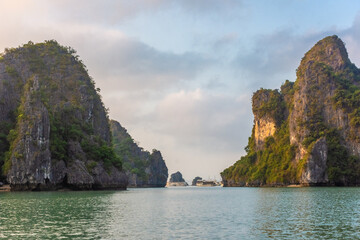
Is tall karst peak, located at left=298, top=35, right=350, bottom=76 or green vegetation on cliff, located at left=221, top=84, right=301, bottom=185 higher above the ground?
tall karst peak, located at left=298, top=35, right=350, bottom=76

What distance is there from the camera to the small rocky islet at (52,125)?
8312cm

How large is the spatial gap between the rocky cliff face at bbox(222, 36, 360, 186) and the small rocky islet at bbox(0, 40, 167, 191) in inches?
2508

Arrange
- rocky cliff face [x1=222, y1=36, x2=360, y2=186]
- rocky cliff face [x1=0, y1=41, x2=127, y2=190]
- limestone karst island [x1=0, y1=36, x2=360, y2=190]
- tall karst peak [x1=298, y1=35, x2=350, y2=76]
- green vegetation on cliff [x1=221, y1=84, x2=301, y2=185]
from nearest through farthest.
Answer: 1. rocky cliff face [x1=0, y1=41, x2=127, y2=190]
2. limestone karst island [x1=0, y1=36, x2=360, y2=190]
3. rocky cliff face [x1=222, y1=36, x2=360, y2=186]
4. green vegetation on cliff [x1=221, y1=84, x2=301, y2=185]
5. tall karst peak [x1=298, y1=35, x2=350, y2=76]

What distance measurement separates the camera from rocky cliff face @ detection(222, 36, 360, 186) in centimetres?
12038

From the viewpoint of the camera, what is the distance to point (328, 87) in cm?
13512

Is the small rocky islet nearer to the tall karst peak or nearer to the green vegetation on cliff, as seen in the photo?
the green vegetation on cliff

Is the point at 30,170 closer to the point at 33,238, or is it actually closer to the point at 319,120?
the point at 33,238

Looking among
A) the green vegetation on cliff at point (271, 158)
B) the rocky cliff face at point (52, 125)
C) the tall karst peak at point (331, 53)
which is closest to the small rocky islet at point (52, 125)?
the rocky cliff face at point (52, 125)

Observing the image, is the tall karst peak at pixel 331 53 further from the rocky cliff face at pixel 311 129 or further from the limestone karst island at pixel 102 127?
the limestone karst island at pixel 102 127

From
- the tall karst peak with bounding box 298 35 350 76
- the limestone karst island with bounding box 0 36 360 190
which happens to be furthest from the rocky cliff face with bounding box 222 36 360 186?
the limestone karst island with bounding box 0 36 360 190

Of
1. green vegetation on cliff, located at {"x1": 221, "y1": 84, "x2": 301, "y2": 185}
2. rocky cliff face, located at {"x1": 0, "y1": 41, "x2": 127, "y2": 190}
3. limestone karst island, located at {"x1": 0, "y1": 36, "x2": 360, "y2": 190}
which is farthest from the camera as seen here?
green vegetation on cliff, located at {"x1": 221, "y1": 84, "x2": 301, "y2": 185}

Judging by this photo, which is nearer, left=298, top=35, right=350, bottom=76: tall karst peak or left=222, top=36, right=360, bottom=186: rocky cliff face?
left=222, top=36, right=360, bottom=186: rocky cliff face

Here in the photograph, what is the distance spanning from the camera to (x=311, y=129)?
131 m

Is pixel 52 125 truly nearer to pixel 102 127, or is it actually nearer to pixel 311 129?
pixel 102 127
